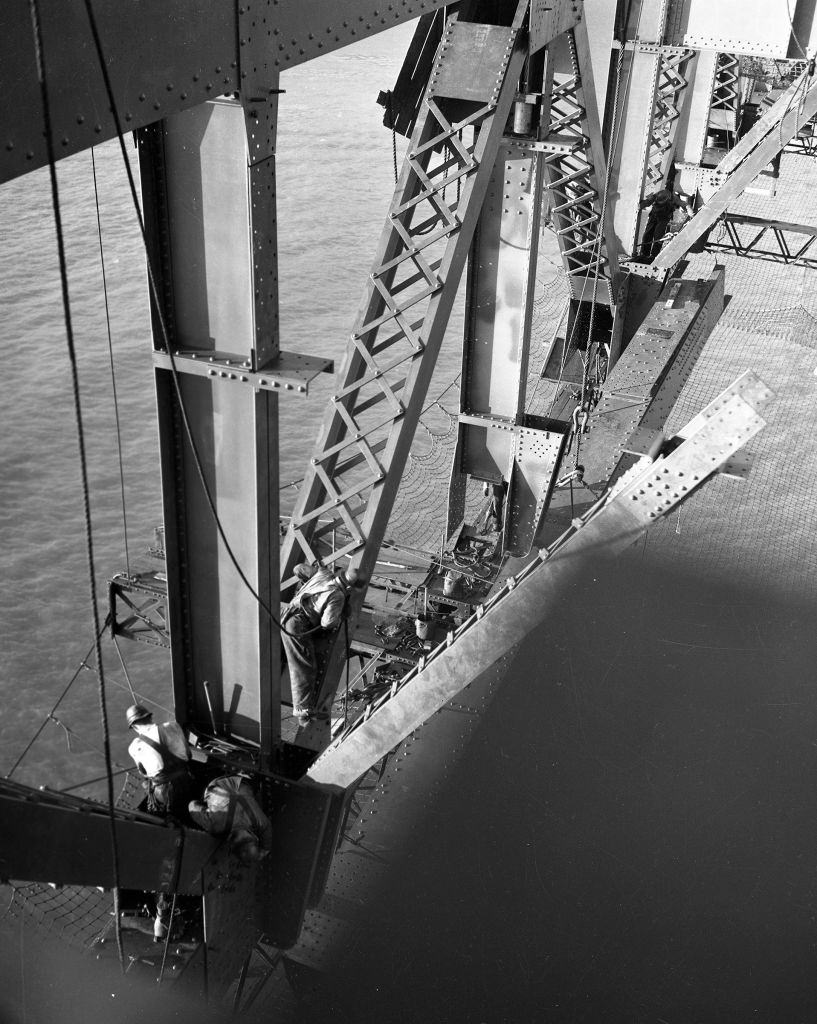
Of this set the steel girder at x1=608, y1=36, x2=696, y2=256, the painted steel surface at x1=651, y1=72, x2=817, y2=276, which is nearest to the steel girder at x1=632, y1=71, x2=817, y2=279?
the painted steel surface at x1=651, y1=72, x2=817, y2=276

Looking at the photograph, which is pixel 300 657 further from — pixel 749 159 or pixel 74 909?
pixel 749 159

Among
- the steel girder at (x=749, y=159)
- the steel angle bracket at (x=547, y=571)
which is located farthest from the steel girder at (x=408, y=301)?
the steel girder at (x=749, y=159)

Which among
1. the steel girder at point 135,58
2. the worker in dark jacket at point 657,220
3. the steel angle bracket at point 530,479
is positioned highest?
the steel girder at point 135,58

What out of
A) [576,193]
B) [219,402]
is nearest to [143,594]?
[219,402]

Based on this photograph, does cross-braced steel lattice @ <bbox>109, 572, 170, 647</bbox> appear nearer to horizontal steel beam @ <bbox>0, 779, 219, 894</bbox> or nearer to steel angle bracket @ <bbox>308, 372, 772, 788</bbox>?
steel angle bracket @ <bbox>308, 372, 772, 788</bbox>

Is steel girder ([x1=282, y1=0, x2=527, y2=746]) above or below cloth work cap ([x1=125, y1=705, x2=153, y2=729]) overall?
above

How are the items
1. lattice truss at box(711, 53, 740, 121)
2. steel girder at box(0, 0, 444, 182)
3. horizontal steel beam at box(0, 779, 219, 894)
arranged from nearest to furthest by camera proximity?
1. steel girder at box(0, 0, 444, 182)
2. horizontal steel beam at box(0, 779, 219, 894)
3. lattice truss at box(711, 53, 740, 121)

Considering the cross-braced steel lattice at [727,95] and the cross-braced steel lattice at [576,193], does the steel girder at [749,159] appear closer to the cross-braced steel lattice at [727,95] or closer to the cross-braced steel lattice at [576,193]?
the cross-braced steel lattice at [576,193]
